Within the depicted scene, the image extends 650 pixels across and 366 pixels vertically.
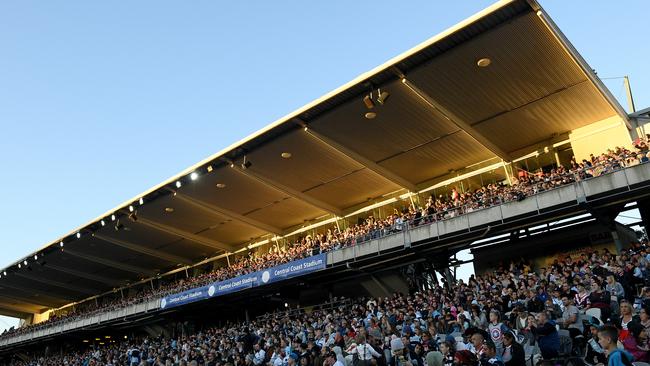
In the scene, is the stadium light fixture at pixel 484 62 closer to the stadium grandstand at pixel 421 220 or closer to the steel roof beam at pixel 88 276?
the stadium grandstand at pixel 421 220

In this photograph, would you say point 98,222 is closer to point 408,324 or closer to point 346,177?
point 346,177

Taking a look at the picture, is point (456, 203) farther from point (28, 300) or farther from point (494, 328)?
point (28, 300)

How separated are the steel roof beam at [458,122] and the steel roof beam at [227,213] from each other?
1473 cm

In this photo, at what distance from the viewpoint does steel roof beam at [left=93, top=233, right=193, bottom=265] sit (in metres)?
34.4

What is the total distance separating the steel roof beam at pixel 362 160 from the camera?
22781mm

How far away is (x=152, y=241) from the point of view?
35.2 meters

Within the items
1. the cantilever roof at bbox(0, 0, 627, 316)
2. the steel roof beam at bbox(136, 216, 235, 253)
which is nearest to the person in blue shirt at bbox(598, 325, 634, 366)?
the cantilever roof at bbox(0, 0, 627, 316)

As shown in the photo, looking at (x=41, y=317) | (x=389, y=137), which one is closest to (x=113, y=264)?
(x=41, y=317)

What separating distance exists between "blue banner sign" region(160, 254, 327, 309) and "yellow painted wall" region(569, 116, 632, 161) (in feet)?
41.1

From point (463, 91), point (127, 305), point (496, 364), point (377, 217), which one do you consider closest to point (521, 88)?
Result: point (463, 91)

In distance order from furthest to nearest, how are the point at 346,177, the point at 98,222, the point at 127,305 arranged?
the point at 127,305 → the point at 98,222 → the point at 346,177

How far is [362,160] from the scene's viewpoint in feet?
81.0

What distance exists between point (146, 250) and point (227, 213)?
31.8ft

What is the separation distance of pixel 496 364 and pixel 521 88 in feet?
50.7
